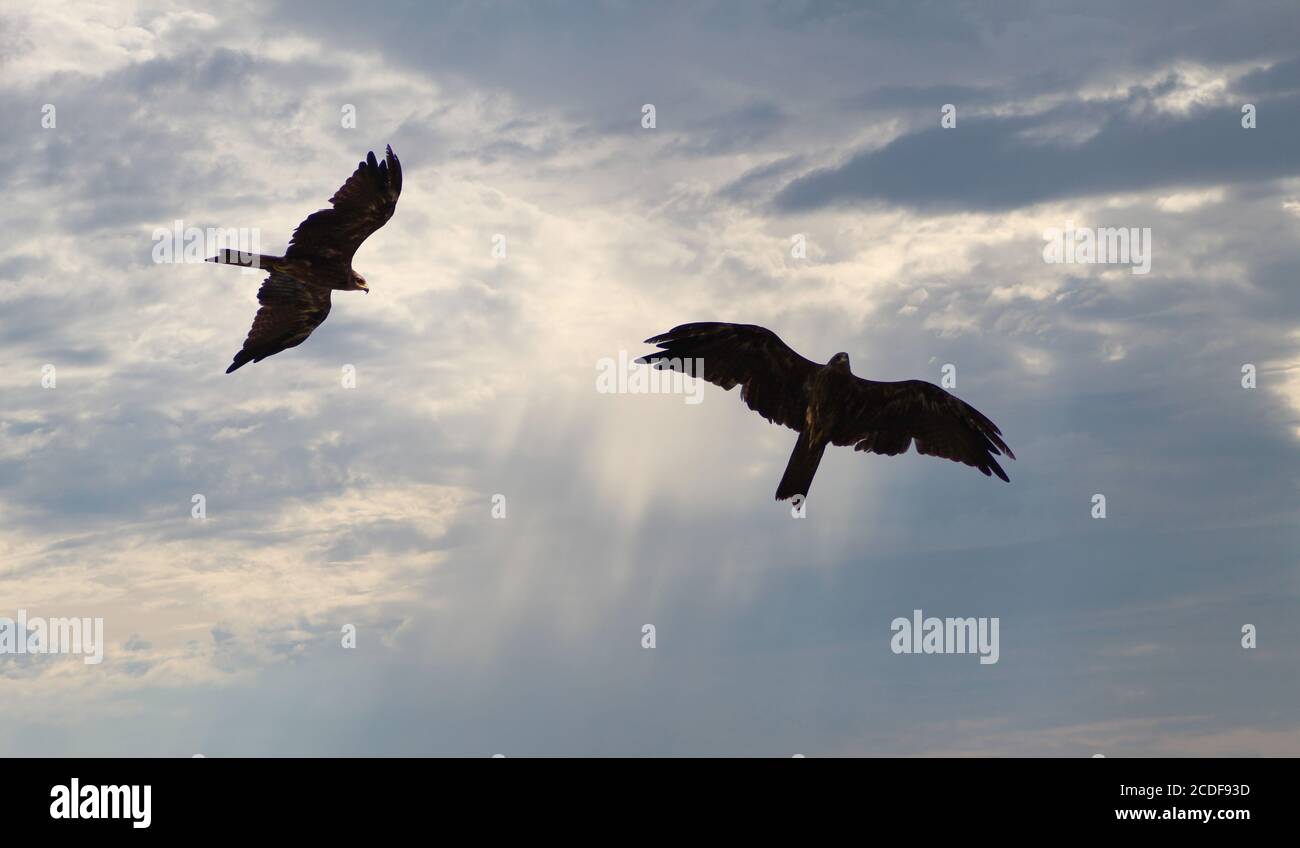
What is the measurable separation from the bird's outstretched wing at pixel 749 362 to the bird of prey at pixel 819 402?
2 centimetres

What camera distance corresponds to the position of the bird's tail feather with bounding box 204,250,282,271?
2566 cm

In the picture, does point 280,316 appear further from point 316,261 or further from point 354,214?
point 354,214

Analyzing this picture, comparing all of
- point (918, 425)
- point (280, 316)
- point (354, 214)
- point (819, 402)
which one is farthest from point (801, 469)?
point (280, 316)

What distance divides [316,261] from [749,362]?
10448mm

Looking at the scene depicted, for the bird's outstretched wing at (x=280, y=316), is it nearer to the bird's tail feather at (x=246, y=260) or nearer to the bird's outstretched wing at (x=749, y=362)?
the bird's tail feather at (x=246, y=260)

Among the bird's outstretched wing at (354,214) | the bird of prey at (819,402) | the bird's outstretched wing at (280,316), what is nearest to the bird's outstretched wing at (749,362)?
the bird of prey at (819,402)

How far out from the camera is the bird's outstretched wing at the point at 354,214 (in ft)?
86.6

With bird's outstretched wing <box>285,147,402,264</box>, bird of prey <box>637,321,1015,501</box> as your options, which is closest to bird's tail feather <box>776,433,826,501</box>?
bird of prey <box>637,321,1015,501</box>

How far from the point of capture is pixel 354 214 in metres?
26.8
